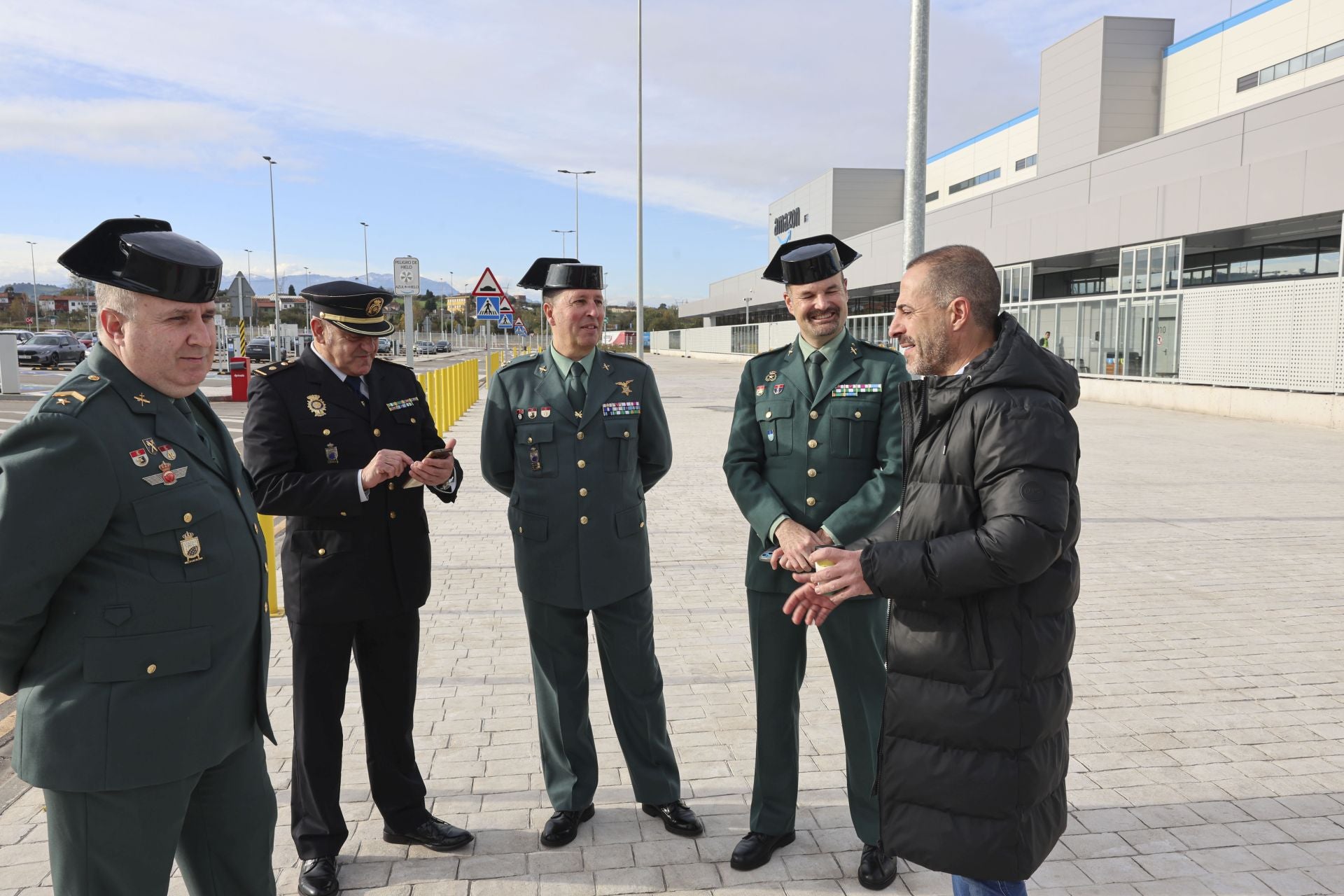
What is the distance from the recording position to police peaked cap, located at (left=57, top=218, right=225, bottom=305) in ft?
6.66

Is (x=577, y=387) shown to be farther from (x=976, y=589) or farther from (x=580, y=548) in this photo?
(x=976, y=589)

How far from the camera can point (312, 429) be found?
318 cm

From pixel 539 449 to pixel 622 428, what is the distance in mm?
338

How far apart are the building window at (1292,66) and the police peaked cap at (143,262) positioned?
1443 inches

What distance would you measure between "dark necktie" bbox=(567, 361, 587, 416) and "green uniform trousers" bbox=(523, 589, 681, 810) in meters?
0.79

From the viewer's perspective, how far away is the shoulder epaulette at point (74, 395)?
1908 mm

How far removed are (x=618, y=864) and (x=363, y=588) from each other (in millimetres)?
1324

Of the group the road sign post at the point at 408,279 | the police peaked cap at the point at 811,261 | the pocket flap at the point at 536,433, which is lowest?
the pocket flap at the point at 536,433

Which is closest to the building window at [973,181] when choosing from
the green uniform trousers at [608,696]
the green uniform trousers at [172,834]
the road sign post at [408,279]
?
the road sign post at [408,279]

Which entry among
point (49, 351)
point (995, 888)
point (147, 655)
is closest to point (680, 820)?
point (995, 888)

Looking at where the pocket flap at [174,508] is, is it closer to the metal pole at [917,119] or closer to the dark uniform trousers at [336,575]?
the dark uniform trousers at [336,575]

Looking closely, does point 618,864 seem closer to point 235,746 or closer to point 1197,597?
point 235,746

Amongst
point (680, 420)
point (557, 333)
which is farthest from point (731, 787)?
point (680, 420)

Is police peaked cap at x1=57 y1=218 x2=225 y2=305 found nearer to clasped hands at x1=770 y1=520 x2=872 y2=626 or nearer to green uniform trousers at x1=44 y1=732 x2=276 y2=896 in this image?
green uniform trousers at x1=44 y1=732 x2=276 y2=896
